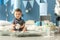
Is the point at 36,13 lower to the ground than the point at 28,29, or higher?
higher

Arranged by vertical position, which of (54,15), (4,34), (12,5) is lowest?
(4,34)

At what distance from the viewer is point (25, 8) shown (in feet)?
5.45

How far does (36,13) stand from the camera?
1.66m

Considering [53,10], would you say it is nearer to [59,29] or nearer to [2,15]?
[59,29]

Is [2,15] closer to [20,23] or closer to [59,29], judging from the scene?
[20,23]

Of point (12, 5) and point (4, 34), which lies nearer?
point (4, 34)

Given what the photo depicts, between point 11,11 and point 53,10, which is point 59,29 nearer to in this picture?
point 53,10

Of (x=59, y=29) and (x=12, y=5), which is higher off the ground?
(x=12, y=5)

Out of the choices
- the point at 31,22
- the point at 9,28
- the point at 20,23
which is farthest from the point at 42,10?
the point at 9,28

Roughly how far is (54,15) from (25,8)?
31 centimetres

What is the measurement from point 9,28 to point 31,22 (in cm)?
23

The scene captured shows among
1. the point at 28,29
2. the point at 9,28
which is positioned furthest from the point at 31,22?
the point at 9,28

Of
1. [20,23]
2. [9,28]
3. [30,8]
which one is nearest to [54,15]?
[30,8]

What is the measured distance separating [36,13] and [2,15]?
0.36 m
